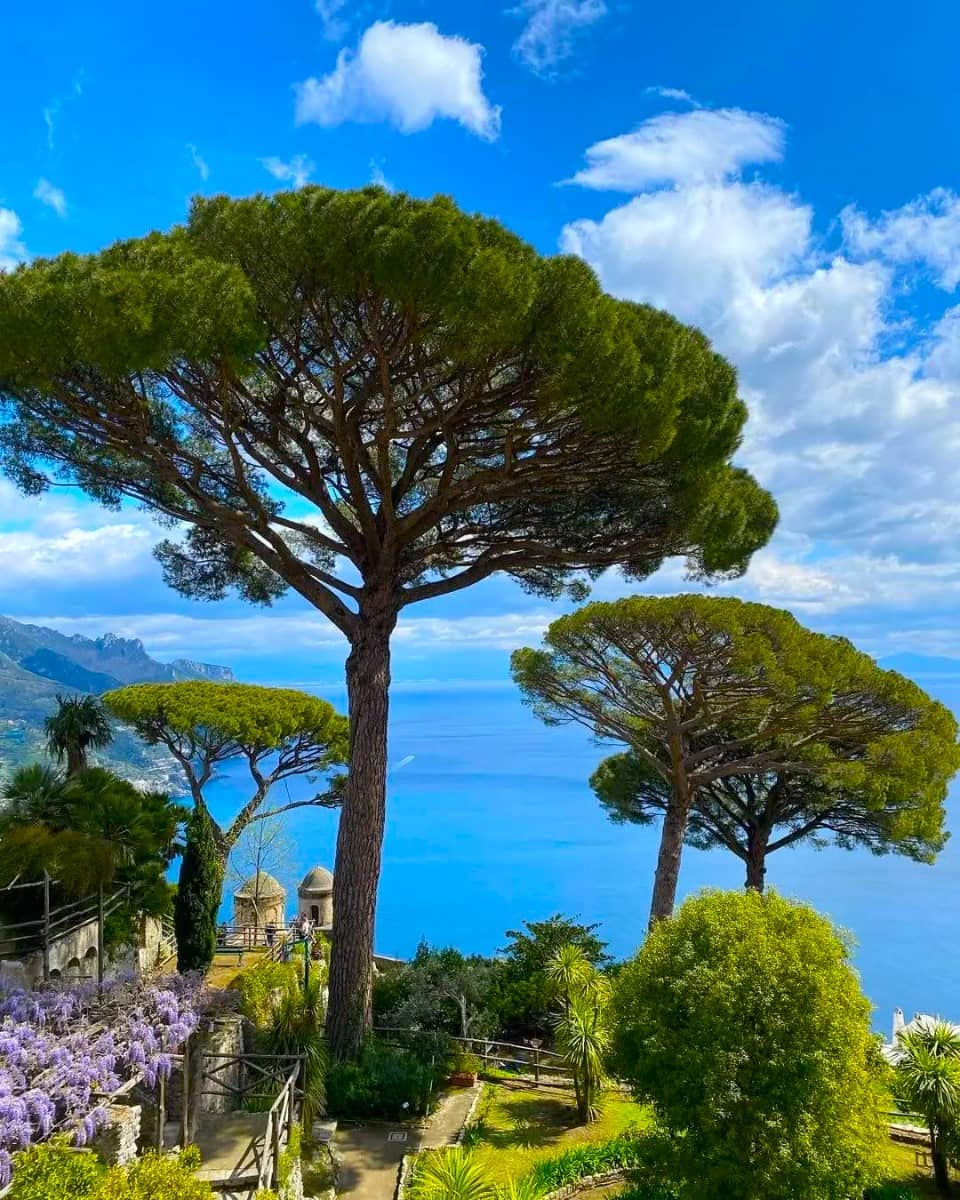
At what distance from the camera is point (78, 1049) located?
7.17m

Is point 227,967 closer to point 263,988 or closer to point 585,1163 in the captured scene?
point 263,988

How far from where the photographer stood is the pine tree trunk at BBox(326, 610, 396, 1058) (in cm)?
1063

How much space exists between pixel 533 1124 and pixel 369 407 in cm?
955

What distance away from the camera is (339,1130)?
9.71 meters

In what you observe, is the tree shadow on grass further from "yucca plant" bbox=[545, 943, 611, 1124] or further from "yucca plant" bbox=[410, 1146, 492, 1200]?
"yucca plant" bbox=[410, 1146, 492, 1200]

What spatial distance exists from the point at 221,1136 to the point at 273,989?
4.00 metres

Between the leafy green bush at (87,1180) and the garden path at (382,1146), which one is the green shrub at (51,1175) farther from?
the garden path at (382,1146)

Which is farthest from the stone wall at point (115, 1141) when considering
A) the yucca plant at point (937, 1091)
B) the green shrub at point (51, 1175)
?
the yucca plant at point (937, 1091)

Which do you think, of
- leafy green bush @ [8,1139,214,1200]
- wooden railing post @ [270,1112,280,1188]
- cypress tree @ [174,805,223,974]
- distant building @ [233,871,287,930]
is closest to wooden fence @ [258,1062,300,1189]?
wooden railing post @ [270,1112,280,1188]

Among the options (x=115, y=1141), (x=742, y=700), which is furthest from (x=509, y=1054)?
(x=115, y=1141)

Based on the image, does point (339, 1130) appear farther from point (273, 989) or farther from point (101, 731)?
point (101, 731)

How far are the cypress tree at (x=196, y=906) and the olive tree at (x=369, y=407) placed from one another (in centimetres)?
396

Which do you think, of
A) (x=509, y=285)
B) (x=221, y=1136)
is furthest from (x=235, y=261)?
(x=221, y=1136)

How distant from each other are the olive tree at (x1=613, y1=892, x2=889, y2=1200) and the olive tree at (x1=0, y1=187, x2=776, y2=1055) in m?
4.68
